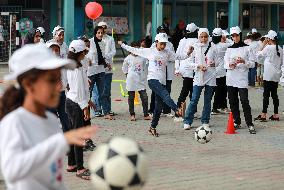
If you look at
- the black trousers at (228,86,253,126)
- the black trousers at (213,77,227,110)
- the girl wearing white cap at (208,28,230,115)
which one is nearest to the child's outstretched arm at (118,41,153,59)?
the girl wearing white cap at (208,28,230,115)

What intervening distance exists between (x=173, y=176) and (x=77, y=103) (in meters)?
1.61

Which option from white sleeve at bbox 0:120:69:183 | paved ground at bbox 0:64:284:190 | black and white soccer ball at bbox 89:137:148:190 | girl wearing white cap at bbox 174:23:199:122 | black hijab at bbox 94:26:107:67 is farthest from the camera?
black hijab at bbox 94:26:107:67

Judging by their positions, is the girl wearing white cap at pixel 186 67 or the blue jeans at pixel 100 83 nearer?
the girl wearing white cap at pixel 186 67

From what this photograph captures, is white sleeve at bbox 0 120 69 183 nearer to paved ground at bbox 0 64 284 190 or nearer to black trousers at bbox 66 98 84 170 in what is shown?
paved ground at bbox 0 64 284 190

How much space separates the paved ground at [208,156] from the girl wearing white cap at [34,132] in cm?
390

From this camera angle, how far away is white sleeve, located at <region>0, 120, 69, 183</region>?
2965 mm

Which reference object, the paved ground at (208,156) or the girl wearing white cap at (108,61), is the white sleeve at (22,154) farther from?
the girl wearing white cap at (108,61)

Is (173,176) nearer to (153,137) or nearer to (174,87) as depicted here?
(153,137)

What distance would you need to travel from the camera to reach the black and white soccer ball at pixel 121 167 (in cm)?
371

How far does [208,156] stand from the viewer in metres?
9.03

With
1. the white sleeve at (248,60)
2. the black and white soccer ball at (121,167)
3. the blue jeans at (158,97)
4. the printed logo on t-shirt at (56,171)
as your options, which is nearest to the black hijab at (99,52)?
the blue jeans at (158,97)

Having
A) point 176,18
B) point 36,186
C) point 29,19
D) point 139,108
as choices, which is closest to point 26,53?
point 36,186

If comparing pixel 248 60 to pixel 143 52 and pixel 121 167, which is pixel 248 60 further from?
pixel 121 167

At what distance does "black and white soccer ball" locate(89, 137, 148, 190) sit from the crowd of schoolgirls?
0.82 feet
